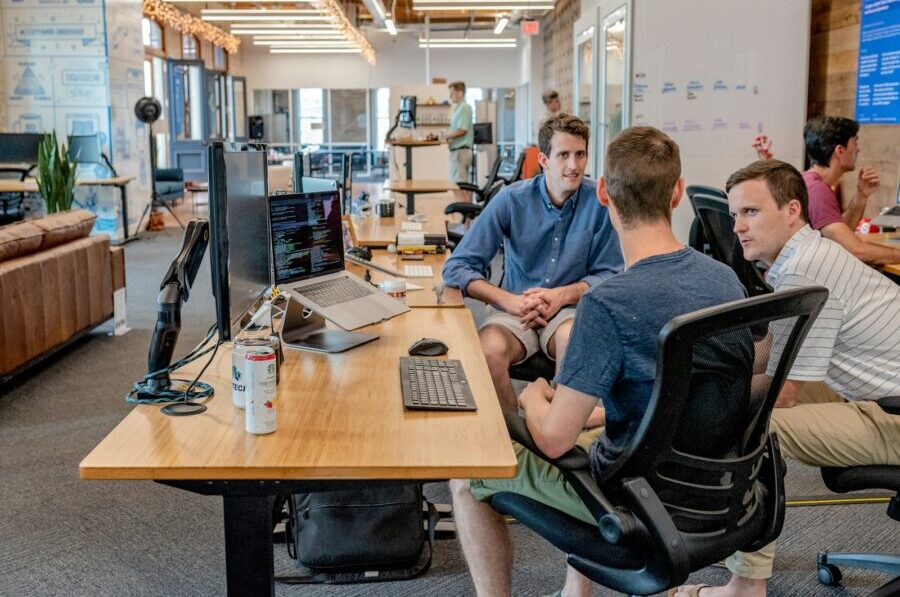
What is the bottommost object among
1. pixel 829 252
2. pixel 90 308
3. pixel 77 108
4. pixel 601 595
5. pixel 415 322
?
pixel 601 595

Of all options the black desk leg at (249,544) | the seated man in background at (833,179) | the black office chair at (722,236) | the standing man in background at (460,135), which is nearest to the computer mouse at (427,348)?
the black desk leg at (249,544)

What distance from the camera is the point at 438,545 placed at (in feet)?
9.42

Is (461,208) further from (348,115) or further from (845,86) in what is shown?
(348,115)

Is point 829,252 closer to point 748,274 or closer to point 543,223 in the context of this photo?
point 543,223

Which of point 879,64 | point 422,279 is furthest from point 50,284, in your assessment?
point 879,64

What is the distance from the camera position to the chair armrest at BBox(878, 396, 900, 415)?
6.99 feet

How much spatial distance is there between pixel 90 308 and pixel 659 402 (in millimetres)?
4510

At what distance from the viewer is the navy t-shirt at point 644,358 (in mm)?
1697

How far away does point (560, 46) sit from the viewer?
14688mm

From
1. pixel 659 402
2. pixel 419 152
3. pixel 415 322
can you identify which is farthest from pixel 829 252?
pixel 419 152

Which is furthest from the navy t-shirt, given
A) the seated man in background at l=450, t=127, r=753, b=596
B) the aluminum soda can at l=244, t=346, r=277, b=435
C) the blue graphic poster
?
the blue graphic poster

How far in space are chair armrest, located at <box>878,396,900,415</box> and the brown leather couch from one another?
3.66 meters

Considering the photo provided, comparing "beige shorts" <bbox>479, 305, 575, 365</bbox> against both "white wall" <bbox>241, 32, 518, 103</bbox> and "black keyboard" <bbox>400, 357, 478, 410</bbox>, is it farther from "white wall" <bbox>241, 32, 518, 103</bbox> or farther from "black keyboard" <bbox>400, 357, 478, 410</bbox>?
"white wall" <bbox>241, 32, 518, 103</bbox>

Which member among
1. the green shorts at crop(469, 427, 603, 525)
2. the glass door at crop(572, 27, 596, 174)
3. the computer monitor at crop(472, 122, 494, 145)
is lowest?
the green shorts at crop(469, 427, 603, 525)
